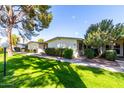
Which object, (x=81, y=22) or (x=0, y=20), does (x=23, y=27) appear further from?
(x=81, y=22)

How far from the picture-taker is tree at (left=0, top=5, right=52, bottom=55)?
18359 mm

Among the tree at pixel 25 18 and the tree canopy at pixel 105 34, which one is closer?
the tree canopy at pixel 105 34

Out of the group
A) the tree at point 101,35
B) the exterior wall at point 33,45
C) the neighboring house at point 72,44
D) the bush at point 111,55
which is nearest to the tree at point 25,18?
the neighboring house at point 72,44

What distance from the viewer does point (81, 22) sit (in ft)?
72.5

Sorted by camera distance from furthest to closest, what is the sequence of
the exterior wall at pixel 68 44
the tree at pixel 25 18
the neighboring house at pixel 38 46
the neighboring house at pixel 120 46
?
the neighboring house at pixel 38 46, the exterior wall at pixel 68 44, the neighboring house at pixel 120 46, the tree at pixel 25 18

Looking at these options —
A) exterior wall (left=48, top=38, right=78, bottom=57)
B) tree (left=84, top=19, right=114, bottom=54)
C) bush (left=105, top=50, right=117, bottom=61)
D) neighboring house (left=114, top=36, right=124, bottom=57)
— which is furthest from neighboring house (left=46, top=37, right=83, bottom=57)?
bush (left=105, top=50, right=117, bottom=61)

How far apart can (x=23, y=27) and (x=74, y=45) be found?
6.75 meters

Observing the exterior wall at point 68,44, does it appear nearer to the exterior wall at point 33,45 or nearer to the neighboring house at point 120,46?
the neighboring house at point 120,46

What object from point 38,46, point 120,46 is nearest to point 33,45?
point 38,46

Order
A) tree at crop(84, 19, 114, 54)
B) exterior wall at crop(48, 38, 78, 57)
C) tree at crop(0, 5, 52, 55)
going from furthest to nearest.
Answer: exterior wall at crop(48, 38, 78, 57), tree at crop(0, 5, 52, 55), tree at crop(84, 19, 114, 54)

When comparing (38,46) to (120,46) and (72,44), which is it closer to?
(72,44)

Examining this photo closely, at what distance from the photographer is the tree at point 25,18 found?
18.4m

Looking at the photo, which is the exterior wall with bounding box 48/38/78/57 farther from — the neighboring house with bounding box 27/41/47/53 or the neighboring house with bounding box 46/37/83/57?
the neighboring house with bounding box 27/41/47/53
